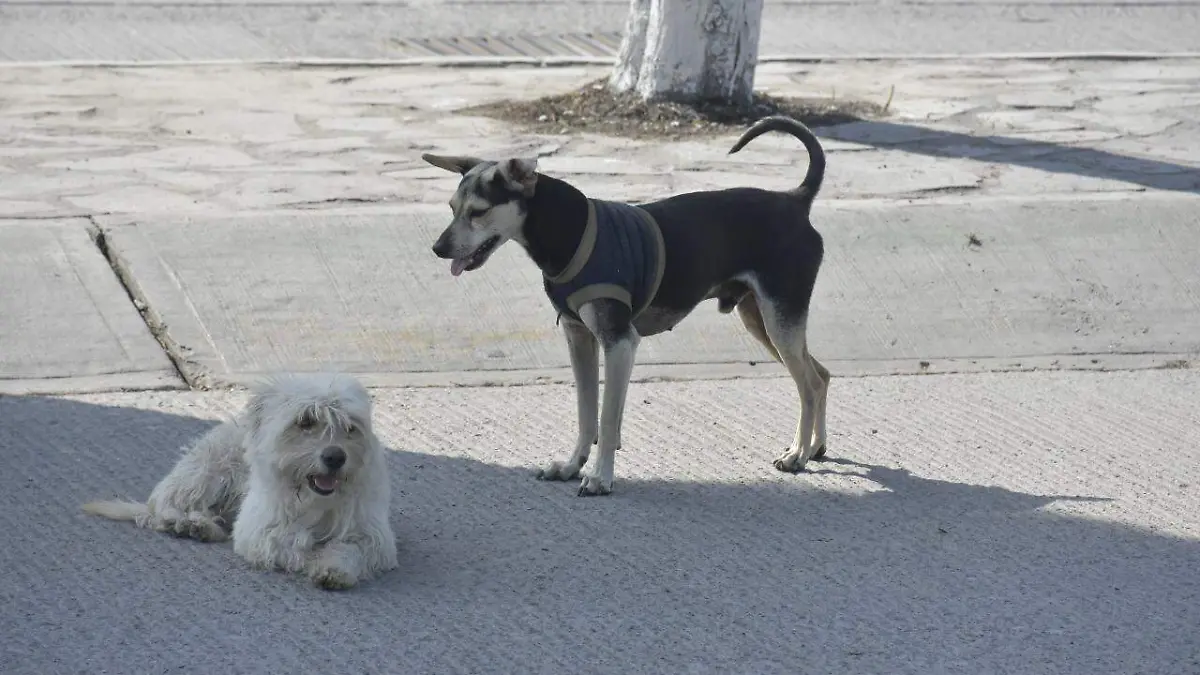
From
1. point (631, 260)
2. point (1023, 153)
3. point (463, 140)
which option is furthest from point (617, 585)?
point (1023, 153)

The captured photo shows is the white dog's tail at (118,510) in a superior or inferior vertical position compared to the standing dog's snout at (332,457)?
inferior

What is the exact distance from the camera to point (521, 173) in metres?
5.59

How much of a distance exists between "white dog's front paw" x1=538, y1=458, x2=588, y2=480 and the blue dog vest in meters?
0.54

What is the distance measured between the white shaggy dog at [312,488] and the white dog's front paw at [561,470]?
935 millimetres

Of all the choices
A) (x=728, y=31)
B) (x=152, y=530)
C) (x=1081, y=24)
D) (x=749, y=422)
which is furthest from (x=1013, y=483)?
(x=1081, y=24)

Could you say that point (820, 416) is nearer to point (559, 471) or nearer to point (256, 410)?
point (559, 471)

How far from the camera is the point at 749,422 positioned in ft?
22.0

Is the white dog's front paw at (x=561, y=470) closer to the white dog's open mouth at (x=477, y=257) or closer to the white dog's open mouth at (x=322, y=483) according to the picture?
the white dog's open mouth at (x=477, y=257)

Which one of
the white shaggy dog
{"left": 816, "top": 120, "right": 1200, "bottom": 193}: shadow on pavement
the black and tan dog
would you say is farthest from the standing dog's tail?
{"left": 816, "top": 120, "right": 1200, "bottom": 193}: shadow on pavement

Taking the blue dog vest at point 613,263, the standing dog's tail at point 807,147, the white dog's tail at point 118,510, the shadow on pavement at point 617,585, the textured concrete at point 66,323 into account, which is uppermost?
the standing dog's tail at point 807,147

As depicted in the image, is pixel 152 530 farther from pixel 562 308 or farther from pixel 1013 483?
pixel 1013 483

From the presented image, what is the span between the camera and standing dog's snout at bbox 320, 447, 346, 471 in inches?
190

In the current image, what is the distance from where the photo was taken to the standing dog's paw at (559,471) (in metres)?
Answer: 5.98

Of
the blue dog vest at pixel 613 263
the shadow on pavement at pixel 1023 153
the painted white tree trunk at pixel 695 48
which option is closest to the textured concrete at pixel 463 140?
the shadow on pavement at pixel 1023 153
